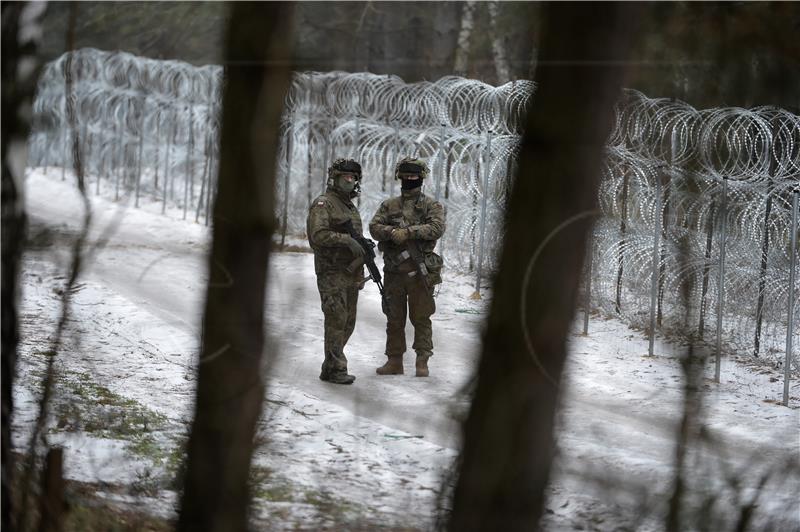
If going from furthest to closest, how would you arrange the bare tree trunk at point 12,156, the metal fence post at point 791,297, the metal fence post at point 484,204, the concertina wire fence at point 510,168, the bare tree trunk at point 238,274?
1. the metal fence post at point 484,204
2. the metal fence post at point 791,297
3. the concertina wire fence at point 510,168
4. the bare tree trunk at point 12,156
5. the bare tree trunk at point 238,274

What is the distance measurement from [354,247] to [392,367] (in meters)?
0.98

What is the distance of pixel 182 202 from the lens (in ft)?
55.6

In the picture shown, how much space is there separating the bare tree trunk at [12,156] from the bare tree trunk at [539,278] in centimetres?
160

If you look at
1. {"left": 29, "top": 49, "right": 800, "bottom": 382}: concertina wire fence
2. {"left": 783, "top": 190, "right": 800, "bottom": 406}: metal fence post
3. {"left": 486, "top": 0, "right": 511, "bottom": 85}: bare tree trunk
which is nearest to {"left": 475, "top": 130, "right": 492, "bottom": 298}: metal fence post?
{"left": 29, "top": 49, "right": 800, "bottom": 382}: concertina wire fence

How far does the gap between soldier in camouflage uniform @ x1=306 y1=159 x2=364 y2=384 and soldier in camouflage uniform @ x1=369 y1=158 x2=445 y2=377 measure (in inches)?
12.3

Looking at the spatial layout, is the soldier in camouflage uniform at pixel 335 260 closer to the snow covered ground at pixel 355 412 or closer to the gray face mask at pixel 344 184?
the gray face mask at pixel 344 184

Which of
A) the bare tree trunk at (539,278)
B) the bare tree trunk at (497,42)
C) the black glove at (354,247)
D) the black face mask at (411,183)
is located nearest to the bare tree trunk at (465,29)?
the bare tree trunk at (497,42)

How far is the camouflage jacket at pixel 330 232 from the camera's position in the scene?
7.61 meters

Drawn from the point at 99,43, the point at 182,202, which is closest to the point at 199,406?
the point at 182,202

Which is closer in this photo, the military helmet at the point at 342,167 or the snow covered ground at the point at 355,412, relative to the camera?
the snow covered ground at the point at 355,412

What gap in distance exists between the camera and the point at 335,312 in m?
7.69

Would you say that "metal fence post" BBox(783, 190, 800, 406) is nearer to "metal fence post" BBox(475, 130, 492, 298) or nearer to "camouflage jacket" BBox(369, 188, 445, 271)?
"camouflage jacket" BBox(369, 188, 445, 271)

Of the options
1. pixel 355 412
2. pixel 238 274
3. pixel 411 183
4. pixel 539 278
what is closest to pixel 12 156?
pixel 238 274

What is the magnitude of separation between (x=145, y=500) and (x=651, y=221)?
5.75 metres
